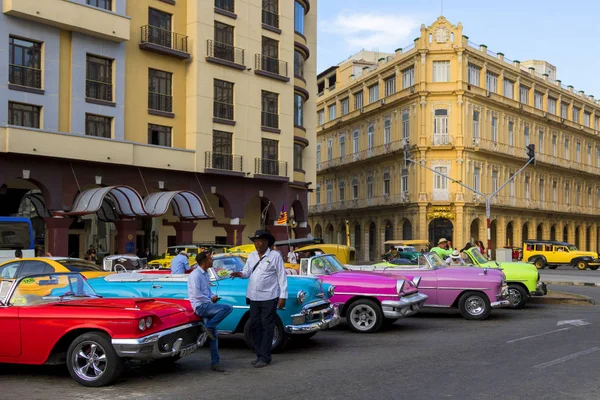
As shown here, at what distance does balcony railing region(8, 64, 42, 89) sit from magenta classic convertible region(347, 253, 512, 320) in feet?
56.4

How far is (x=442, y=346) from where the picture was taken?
11844mm

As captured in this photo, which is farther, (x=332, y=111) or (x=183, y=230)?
(x=332, y=111)

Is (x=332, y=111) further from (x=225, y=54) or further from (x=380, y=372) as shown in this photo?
(x=380, y=372)

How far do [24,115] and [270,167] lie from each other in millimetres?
12882

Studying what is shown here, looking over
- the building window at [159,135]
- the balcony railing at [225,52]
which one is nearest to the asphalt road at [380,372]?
the building window at [159,135]

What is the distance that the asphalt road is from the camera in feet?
26.8

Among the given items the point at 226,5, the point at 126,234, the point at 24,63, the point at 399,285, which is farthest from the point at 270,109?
the point at 399,285

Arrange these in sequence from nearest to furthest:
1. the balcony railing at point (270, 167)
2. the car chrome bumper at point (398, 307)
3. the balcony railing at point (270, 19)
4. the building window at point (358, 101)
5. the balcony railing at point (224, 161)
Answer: the car chrome bumper at point (398, 307) < the balcony railing at point (224, 161) < the balcony railing at point (270, 167) < the balcony railing at point (270, 19) < the building window at point (358, 101)

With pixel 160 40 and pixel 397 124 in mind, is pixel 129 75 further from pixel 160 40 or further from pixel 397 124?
pixel 397 124

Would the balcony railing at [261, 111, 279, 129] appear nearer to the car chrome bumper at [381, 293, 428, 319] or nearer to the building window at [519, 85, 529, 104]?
the car chrome bumper at [381, 293, 428, 319]

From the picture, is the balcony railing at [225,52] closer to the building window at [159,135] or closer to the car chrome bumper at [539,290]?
the building window at [159,135]

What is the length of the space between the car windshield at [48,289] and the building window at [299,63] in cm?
3088

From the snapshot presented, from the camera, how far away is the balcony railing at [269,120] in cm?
3594

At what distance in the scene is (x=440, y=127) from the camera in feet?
178
